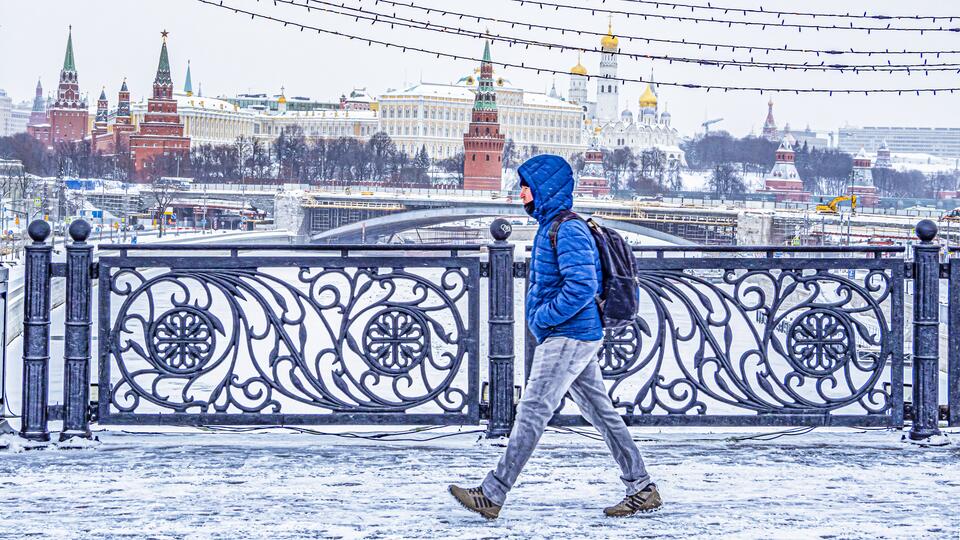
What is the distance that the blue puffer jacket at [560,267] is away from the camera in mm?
3043

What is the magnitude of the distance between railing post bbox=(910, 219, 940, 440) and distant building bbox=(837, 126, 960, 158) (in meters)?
150

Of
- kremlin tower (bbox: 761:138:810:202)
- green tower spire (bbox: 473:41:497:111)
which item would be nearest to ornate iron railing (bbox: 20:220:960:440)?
green tower spire (bbox: 473:41:497:111)

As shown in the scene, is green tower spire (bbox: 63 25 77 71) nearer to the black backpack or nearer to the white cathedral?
the white cathedral

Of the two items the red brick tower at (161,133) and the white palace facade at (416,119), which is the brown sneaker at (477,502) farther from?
the white palace facade at (416,119)

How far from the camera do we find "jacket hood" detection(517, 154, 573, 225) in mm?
3133

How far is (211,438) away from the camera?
408cm

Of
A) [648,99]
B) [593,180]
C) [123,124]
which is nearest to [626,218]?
[593,180]

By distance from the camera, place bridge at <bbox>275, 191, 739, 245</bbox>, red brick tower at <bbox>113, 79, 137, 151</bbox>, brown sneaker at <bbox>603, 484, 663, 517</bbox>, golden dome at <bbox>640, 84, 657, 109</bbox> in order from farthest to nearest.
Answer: golden dome at <bbox>640, 84, 657, 109</bbox>
red brick tower at <bbox>113, 79, 137, 151</bbox>
bridge at <bbox>275, 191, 739, 245</bbox>
brown sneaker at <bbox>603, 484, 663, 517</bbox>

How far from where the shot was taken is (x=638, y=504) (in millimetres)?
3156

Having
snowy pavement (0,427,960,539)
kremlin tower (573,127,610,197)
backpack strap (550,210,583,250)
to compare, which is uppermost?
kremlin tower (573,127,610,197)

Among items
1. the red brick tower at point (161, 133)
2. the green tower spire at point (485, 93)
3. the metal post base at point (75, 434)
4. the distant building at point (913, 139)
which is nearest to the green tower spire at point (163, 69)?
the red brick tower at point (161, 133)

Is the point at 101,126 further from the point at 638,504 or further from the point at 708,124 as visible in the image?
the point at 638,504

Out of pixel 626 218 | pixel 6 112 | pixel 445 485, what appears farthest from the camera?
pixel 6 112

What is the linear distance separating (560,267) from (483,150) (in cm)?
8382
